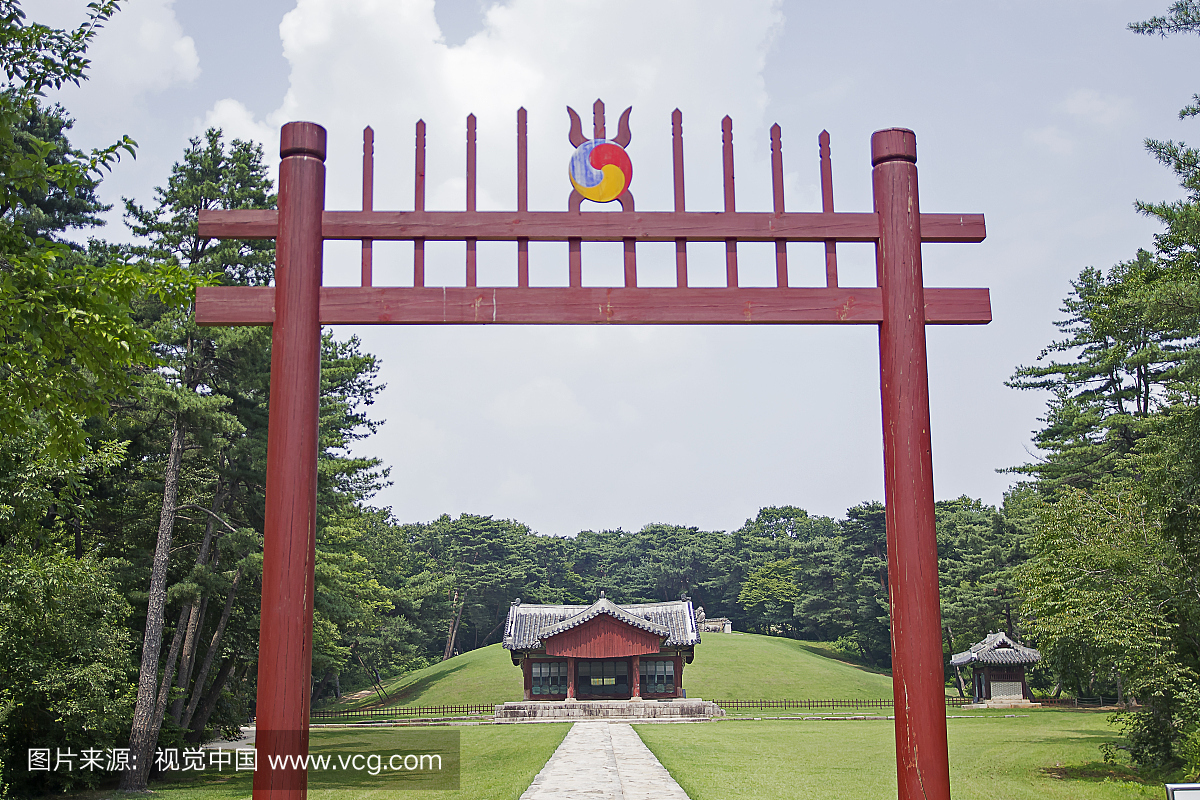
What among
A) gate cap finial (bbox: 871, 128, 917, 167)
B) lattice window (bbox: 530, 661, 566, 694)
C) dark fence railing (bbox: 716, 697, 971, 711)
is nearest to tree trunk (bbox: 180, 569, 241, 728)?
gate cap finial (bbox: 871, 128, 917, 167)

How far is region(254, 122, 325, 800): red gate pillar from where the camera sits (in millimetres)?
5016

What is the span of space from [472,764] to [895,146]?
56.7 feet

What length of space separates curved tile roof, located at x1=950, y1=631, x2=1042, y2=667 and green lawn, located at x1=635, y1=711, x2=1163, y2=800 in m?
8.70

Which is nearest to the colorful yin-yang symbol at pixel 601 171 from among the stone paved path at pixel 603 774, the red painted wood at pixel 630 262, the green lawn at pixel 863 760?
the red painted wood at pixel 630 262

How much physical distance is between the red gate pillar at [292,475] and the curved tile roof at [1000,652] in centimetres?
4074

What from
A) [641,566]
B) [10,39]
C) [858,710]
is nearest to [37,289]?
[10,39]

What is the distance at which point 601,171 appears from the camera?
554cm

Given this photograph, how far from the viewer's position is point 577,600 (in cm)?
7244

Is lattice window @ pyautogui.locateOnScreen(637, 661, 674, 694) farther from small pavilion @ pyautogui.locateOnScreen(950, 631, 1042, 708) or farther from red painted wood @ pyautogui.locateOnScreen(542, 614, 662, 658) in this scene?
small pavilion @ pyautogui.locateOnScreen(950, 631, 1042, 708)

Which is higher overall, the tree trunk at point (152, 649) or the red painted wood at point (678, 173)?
the red painted wood at point (678, 173)

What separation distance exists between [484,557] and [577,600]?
885 centimetres

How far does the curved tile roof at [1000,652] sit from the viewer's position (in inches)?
1570

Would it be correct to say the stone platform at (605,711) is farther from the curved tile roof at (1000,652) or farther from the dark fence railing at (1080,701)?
the dark fence railing at (1080,701)

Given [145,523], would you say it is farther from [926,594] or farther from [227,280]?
[926,594]
